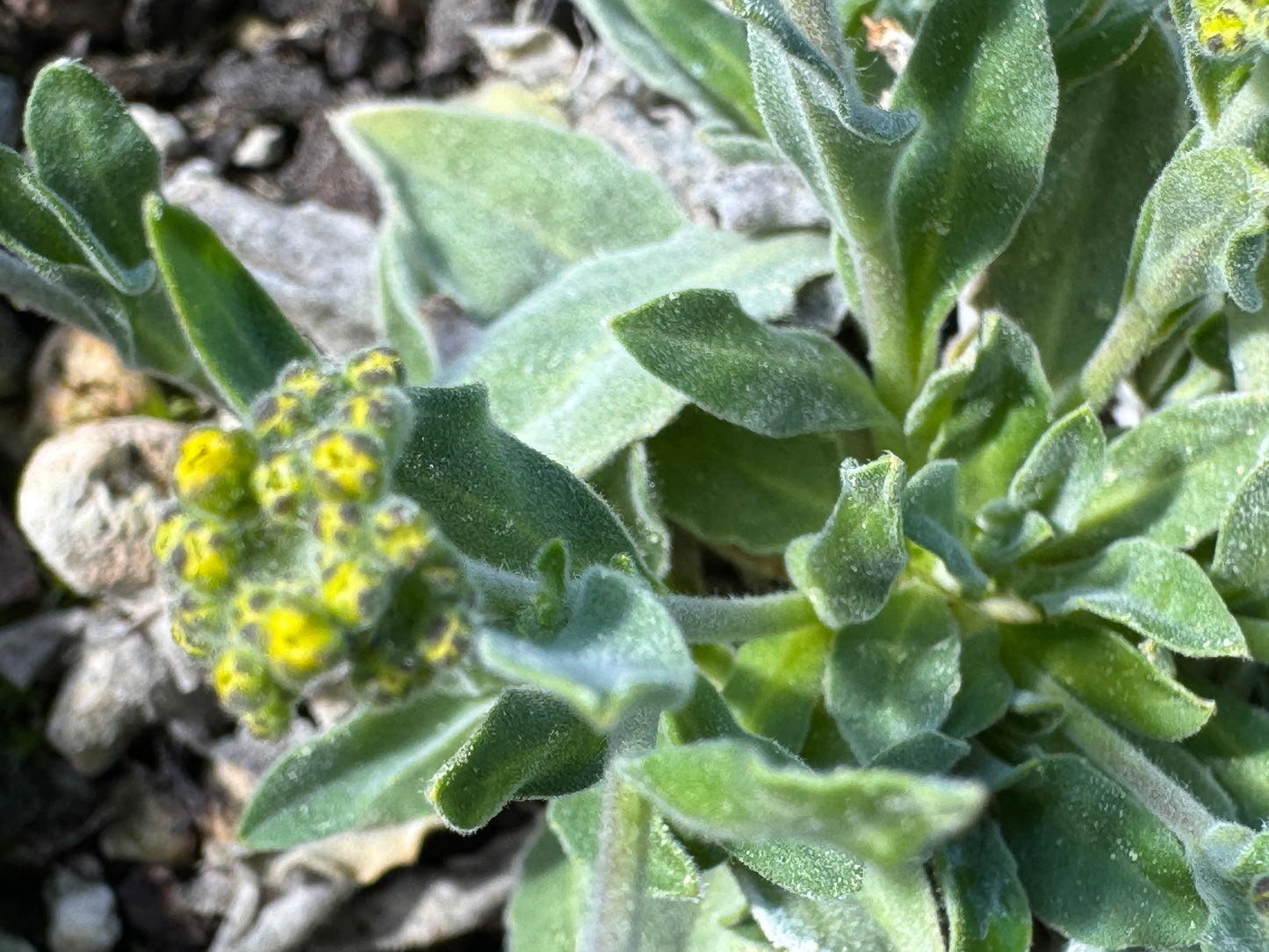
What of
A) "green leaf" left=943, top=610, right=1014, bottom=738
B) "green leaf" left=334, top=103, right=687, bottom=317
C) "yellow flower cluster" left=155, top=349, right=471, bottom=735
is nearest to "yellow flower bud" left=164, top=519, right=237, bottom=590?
"yellow flower cluster" left=155, top=349, right=471, bottom=735

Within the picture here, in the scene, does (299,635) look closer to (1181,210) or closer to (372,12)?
(1181,210)

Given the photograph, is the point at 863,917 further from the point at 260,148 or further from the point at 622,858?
the point at 260,148

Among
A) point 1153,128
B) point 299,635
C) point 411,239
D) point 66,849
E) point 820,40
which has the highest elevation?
point 820,40

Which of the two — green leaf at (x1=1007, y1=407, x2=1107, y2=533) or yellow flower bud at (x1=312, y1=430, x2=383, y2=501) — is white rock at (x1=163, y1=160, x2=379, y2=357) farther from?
yellow flower bud at (x1=312, y1=430, x2=383, y2=501)

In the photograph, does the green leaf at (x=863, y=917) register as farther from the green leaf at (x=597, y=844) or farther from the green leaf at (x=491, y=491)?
the green leaf at (x=491, y=491)

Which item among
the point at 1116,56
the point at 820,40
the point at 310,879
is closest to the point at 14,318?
the point at 310,879

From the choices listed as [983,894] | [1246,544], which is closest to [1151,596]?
[1246,544]
